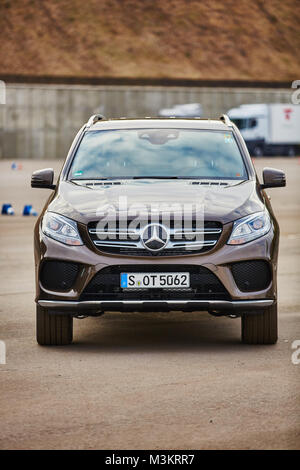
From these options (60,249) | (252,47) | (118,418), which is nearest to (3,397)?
(118,418)

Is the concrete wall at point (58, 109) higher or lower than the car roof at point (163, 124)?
lower

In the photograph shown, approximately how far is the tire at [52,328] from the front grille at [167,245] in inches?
27.8

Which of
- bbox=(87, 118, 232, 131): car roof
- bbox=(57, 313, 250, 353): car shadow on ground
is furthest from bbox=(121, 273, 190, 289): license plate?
bbox=(87, 118, 232, 131): car roof

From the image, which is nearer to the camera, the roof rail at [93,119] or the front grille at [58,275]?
the front grille at [58,275]

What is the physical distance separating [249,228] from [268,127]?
190 feet

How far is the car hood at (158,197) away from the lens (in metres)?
8.19

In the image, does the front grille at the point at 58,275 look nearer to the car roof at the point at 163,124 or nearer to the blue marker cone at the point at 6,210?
the car roof at the point at 163,124

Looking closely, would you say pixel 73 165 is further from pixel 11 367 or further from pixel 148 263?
pixel 11 367

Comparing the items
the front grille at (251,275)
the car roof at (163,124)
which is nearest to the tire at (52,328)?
the front grille at (251,275)

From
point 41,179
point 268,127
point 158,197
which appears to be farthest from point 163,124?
point 268,127

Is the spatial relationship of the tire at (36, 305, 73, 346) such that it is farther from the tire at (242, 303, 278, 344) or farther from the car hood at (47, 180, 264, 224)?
the tire at (242, 303, 278, 344)

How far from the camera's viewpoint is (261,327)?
8.43 meters

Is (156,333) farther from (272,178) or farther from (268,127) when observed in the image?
(268,127)

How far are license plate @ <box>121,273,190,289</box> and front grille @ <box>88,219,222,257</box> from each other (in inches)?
5.8
